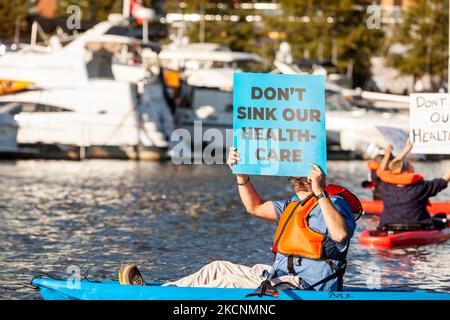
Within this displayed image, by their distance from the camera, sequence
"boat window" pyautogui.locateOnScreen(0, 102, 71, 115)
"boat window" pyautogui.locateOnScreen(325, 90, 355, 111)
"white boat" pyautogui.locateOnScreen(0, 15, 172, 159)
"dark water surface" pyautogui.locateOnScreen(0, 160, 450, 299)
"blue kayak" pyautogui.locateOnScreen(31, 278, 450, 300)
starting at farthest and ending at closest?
"boat window" pyautogui.locateOnScreen(325, 90, 355, 111)
"boat window" pyautogui.locateOnScreen(0, 102, 71, 115)
"white boat" pyautogui.locateOnScreen(0, 15, 172, 159)
"dark water surface" pyautogui.locateOnScreen(0, 160, 450, 299)
"blue kayak" pyautogui.locateOnScreen(31, 278, 450, 300)

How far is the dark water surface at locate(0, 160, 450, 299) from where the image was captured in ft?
53.1

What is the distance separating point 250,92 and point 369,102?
37441 millimetres

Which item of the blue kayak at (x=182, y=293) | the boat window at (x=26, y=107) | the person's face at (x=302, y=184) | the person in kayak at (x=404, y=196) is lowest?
the blue kayak at (x=182, y=293)

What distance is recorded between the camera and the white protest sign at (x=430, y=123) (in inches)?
620

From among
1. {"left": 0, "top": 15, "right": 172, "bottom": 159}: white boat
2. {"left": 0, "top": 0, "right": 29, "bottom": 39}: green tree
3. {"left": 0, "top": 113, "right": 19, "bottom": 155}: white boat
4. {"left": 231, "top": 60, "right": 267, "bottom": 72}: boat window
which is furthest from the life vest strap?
{"left": 0, "top": 0, "right": 29, "bottom": 39}: green tree

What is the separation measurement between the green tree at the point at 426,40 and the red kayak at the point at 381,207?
129ft

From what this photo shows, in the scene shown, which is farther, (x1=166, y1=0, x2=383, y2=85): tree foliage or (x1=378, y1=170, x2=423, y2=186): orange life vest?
(x1=166, y1=0, x2=383, y2=85): tree foliage

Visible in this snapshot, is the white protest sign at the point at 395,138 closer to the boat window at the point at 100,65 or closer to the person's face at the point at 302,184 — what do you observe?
the person's face at the point at 302,184

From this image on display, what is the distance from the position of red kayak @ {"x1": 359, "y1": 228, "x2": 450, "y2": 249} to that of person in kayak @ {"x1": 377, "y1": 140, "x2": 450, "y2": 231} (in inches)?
4.7

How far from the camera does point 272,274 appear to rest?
11.1m

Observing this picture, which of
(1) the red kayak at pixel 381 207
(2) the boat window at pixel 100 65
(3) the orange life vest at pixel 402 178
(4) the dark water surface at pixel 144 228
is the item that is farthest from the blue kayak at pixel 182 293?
(2) the boat window at pixel 100 65

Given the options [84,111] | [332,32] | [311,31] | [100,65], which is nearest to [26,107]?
[84,111]

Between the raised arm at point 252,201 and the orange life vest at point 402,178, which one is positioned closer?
the raised arm at point 252,201

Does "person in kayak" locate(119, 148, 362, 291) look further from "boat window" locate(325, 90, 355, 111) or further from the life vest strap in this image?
"boat window" locate(325, 90, 355, 111)
